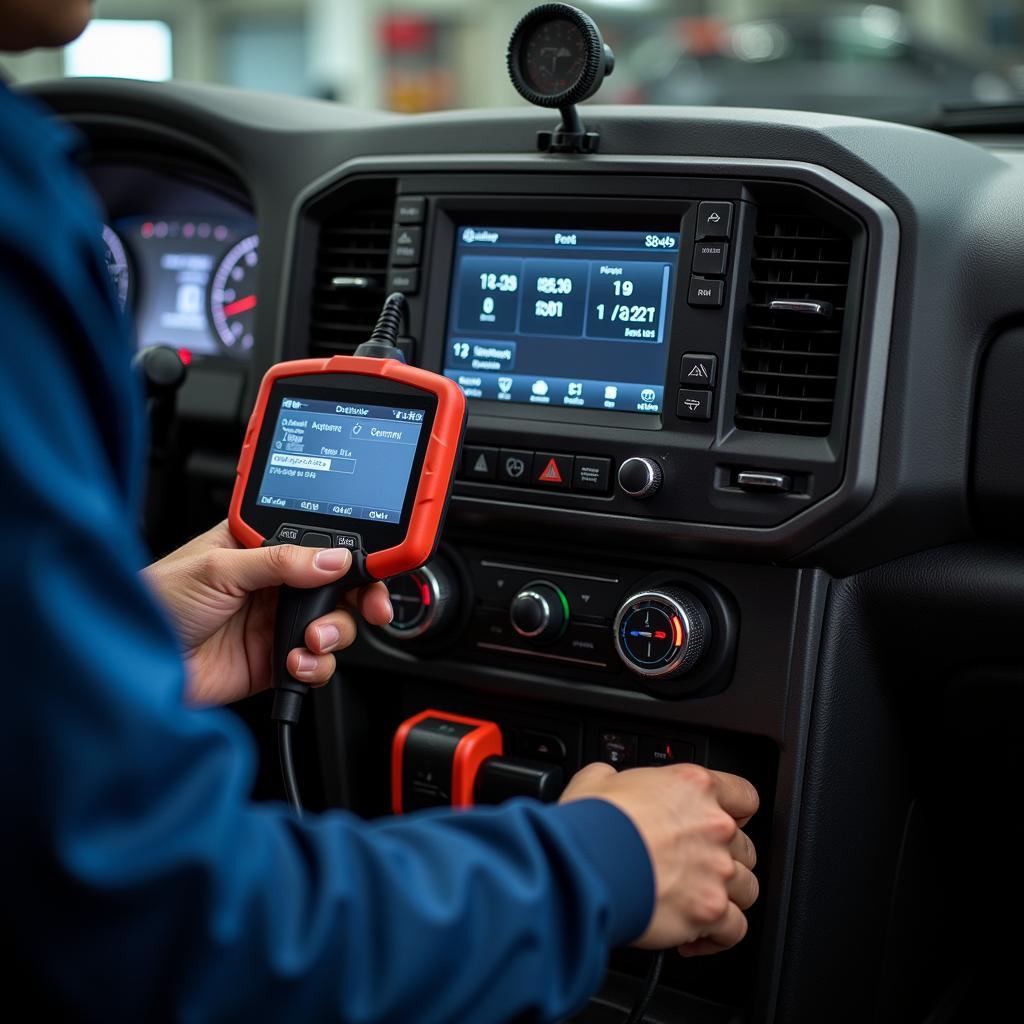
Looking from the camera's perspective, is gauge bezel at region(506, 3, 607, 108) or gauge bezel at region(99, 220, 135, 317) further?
gauge bezel at region(99, 220, 135, 317)

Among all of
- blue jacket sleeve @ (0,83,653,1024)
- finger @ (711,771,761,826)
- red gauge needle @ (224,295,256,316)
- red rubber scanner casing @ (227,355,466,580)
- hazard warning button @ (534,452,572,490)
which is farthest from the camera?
red gauge needle @ (224,295,256,316)

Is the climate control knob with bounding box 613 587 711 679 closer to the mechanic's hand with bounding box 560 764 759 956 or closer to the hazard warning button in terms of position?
the hazard warning button

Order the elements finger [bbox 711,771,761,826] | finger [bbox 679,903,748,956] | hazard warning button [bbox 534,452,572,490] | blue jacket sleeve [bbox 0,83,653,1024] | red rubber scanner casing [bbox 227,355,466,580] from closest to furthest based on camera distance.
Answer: blue jacket sleeve [bbox 0,83,653,1024], finger [bbox 679,903,748,956], red rubber scanner casing [bbox 227,355,466,580], finger [bbox 711,771,761,826], hazard warning button [bbox 534,452,572,490]

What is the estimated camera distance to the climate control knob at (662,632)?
4.42 feet

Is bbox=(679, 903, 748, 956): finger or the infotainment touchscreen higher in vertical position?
the infotainment touchscreen

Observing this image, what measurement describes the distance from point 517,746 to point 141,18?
1279 centimetres

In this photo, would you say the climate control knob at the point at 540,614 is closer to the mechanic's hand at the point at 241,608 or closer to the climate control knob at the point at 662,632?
the climate control knob at the point at 662,632

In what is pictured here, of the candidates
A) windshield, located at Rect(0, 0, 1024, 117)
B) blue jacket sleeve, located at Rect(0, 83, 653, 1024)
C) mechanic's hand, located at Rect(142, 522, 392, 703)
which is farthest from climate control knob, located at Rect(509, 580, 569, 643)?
windshield, located at Rect(0, 0, 1024, 117)

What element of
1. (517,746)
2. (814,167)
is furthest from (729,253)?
(517,746)

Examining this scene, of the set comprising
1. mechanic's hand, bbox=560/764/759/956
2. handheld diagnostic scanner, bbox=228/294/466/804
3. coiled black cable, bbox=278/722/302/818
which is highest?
handheld diagnostic scanner, bbox=228/294/466/804

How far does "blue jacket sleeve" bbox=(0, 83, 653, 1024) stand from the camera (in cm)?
60

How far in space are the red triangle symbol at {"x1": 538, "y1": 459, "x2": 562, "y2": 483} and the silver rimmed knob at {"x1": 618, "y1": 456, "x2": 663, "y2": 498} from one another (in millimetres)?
87

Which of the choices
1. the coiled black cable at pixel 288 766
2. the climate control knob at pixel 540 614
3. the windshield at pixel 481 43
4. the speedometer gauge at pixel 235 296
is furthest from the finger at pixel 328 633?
the windshield at pixel 481 43

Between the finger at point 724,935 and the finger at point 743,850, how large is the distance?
0.22 feet
